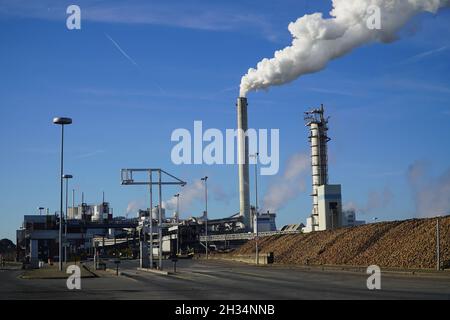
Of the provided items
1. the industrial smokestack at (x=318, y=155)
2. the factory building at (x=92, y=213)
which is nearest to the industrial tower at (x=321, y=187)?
the industrial smokestack at (x=318, y=155)

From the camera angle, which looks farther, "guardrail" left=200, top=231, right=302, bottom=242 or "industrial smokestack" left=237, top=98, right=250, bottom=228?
"industrial smokestack" left=237, top=98, right=250, bottom=228

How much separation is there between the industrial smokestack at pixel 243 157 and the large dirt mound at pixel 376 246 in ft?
104

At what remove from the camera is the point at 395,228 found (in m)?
58.5

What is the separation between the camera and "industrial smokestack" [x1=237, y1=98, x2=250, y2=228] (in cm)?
10469

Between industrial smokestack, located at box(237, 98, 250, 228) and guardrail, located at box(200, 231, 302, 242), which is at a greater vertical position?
industrial smokestack, located at box(237, 98, 250, 228)

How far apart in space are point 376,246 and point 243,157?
179 feet

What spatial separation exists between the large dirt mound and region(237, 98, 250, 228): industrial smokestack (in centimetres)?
3181

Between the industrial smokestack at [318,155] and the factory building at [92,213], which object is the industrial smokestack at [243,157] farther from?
the factory building at [92,213]

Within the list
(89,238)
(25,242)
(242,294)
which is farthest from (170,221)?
(242,294)

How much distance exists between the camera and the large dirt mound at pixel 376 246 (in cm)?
4691

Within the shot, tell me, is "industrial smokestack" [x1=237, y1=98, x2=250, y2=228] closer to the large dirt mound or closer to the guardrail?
the guardrail

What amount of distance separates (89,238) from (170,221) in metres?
20.6

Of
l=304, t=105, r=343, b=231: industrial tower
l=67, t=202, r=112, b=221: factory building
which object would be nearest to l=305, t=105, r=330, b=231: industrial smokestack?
l=304, t=105, r=343, b=231: industrial tower
